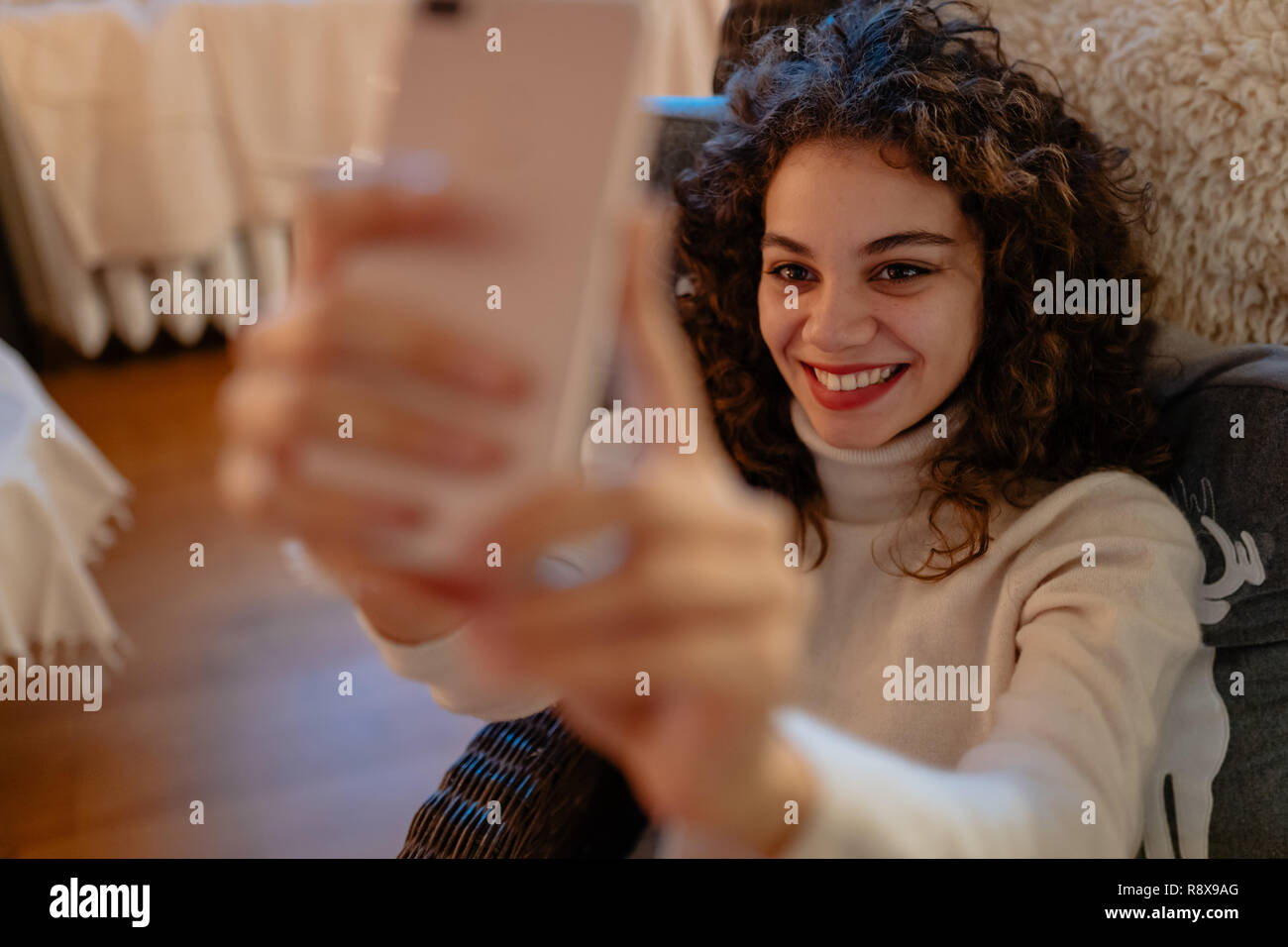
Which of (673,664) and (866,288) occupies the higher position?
(866,288)

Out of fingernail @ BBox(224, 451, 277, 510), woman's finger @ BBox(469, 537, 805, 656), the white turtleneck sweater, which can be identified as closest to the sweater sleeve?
the white turtleneck sweater

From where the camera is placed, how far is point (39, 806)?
51.4 inches

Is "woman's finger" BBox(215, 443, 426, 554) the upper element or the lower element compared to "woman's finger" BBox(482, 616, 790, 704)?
upper

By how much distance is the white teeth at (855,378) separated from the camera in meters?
0.81

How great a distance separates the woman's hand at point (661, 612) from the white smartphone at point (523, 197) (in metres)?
0.01

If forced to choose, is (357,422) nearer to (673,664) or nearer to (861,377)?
(673,664)

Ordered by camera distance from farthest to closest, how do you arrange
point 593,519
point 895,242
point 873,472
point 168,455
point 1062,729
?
point 168,455
point 873,472
point 895,242
point 1062,729
point 593,519

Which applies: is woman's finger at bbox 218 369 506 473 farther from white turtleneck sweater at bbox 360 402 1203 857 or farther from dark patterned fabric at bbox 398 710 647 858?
dark patterned fabric at bbox 398 710 647 858

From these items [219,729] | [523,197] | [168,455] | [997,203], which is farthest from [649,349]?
[168,455]

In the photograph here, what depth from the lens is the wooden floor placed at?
1.30 metres

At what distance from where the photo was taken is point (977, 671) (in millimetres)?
815

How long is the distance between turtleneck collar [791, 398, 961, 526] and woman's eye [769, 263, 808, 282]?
127mm

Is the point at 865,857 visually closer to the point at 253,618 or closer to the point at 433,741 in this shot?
the point at 433,741

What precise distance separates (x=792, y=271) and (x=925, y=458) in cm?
18
